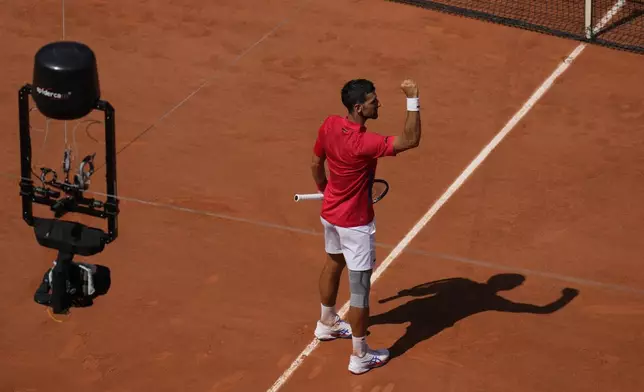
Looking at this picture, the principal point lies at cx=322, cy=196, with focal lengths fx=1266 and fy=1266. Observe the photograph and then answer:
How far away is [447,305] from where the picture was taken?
12086 millimetres

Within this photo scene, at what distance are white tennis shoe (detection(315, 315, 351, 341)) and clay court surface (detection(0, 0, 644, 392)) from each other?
0.09 m

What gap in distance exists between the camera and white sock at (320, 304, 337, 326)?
11.3 m

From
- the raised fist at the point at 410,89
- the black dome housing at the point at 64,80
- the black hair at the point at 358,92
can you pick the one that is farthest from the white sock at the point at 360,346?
the black dome housing at the point at 64,80

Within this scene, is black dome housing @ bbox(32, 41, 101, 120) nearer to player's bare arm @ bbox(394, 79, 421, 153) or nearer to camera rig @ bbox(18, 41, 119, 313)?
camera rig @ bbox(18, 41, 119, 313)

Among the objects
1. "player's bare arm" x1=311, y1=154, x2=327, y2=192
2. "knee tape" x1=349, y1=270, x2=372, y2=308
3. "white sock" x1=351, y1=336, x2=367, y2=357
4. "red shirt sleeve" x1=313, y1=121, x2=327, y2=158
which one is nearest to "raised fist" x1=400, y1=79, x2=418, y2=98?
"red shirt sleeve" x1=313, y1=121, x2=327, y2=158

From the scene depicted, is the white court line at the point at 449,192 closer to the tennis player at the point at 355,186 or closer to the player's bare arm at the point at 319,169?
the tennis player at the point at 355,186

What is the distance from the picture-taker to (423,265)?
12.6 metres

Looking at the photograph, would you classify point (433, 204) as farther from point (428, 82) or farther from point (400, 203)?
point (428, 82)

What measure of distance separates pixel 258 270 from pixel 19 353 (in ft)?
8.19

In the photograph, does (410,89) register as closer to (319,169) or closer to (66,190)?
(319,169)

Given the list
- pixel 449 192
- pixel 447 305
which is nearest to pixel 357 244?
pixel 447 305

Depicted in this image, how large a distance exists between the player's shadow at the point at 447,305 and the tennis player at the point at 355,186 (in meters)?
0.69

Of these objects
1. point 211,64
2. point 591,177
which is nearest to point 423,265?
point 591,177

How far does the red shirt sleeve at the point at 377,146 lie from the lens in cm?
1017
